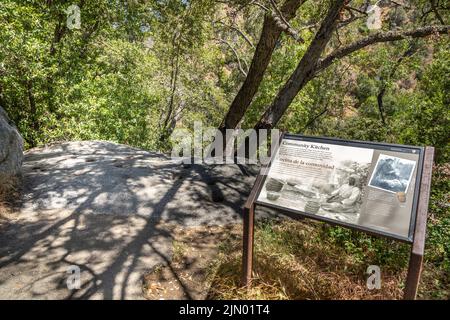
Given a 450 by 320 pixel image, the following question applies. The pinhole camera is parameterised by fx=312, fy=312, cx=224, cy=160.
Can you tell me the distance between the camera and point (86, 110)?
8.81 metres

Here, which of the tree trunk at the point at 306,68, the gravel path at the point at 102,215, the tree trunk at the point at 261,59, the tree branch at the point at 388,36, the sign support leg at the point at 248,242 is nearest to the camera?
the sign support leg at the point at 248,242

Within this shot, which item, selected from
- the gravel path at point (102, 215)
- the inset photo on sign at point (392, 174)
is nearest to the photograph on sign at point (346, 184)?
the inset photo on sign at point (392, 174)

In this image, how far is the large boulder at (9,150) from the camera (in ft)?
16.2

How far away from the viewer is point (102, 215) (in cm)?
492

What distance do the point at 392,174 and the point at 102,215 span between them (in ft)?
13.5

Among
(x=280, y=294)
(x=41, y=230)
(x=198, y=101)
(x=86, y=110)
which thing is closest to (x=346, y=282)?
(x=280, y=294)

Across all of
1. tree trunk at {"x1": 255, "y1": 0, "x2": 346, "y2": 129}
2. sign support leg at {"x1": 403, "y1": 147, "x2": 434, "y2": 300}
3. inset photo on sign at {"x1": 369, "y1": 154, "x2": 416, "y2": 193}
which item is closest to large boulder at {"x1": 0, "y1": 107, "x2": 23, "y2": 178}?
tree trunk at {"x1": 255, "y1": 0, "x2": 346, "y2": 129}

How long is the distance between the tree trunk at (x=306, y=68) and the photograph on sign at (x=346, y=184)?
3.20 metres

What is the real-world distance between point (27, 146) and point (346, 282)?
30.8ft

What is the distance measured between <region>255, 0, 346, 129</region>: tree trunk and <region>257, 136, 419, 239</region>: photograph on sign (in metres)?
3.20

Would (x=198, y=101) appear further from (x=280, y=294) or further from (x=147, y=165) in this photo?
(x=280, y=294)

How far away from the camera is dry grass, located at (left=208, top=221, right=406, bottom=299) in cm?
318

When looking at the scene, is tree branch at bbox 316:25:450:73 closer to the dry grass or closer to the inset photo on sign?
the dry grass

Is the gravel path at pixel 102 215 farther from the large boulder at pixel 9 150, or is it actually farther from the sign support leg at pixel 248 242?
the sign support leg at pixel 248 242
